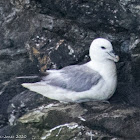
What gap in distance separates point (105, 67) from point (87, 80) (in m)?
0.31

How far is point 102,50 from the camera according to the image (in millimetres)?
6402

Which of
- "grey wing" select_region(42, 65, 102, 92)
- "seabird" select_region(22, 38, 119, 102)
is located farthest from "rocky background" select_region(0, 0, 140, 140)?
"grey wing" select_region(42, 65, 102, 92)

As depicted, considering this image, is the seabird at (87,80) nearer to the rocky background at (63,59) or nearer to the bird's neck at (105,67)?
the bird's neck at (105,67)

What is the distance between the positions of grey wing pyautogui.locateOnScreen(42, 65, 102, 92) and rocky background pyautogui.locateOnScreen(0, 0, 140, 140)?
0.26m

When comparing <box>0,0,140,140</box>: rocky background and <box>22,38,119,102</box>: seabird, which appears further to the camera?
<box>22,38,119,102</box>: seabird

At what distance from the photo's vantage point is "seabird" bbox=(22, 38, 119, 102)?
6.32 m

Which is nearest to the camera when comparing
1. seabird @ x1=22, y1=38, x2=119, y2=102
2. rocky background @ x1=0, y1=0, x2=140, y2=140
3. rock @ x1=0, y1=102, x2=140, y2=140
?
rock @ x1=0, y1=102, x2=140, y2=140

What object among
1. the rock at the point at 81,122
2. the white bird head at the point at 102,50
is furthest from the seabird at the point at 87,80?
the rock at the point at 81,122

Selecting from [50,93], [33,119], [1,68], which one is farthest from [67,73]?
[1,68]

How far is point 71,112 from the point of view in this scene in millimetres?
6090

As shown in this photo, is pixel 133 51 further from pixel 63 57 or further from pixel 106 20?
pixel 63 57

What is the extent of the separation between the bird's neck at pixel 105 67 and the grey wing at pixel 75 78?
7 centimetres

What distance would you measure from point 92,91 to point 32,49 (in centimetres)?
132

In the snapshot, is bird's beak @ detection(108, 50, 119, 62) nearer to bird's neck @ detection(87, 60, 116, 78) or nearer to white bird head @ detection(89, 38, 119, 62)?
white bird head @ detection(89, 38, 119, 62)
